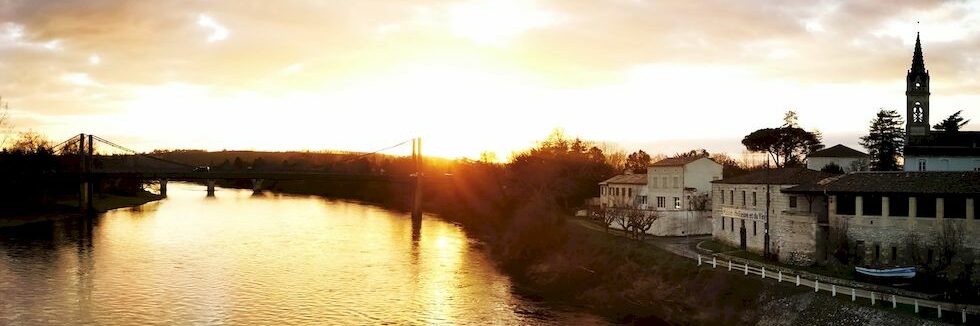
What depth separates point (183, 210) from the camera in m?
118

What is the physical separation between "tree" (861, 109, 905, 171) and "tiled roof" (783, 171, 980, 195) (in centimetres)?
4632

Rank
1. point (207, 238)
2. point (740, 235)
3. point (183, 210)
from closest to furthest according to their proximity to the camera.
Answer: point (740, 235) < point (207, 238) < point (183, 210)

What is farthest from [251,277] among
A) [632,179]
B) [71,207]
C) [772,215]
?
[71,207]

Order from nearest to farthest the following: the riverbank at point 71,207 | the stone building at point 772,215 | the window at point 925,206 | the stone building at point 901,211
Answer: the stone building at point 901,211 → the window at point 925,206 → the stone building at point 772,215 → the riverbank at point 71,207

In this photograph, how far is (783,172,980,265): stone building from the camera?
37.7 metres

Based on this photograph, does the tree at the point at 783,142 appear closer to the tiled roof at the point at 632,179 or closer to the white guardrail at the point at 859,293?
the tiled roof at the point at 632,179

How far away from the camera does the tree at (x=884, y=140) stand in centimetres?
8719

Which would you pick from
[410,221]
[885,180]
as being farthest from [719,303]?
[410,221]

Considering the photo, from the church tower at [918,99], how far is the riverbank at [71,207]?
92682mm

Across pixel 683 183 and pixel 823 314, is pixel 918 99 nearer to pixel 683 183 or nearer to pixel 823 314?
pixel 683 183

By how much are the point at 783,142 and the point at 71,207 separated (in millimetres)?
97121

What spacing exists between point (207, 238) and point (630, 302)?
49048 millimetres

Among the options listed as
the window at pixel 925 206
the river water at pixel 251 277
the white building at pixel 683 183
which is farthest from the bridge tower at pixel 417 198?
the window at pixel 925 206

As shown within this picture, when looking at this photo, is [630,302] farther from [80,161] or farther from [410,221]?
[80,161]
